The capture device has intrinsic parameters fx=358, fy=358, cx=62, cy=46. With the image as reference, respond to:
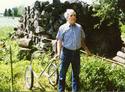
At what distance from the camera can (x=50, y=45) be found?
18.5 metres

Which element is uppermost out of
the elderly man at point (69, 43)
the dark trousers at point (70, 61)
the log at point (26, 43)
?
the elderly man at point (69, 43)

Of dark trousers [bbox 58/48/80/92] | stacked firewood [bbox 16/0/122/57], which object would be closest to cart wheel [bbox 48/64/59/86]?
dark trousers [bbox 58/48/80/92]

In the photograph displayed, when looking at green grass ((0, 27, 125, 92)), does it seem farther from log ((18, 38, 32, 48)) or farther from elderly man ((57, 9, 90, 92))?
log ((18, 38, 32, 48))

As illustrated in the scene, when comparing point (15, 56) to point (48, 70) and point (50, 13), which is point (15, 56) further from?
point (48, 70)

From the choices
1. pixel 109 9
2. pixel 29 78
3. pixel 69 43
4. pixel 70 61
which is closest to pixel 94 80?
pixel 29 78

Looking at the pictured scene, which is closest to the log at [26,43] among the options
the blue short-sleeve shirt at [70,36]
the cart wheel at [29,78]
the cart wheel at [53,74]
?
the cart wheel at [29,78]

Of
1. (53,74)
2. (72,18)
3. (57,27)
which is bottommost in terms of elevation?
(53,74)

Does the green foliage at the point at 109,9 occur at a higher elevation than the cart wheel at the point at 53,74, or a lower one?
higher

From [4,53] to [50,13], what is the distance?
3727mm

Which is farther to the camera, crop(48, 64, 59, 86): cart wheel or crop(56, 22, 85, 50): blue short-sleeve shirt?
crop(48, 64, 59, 86): cart wheel

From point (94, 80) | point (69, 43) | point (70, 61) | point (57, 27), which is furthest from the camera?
point (57, 27)

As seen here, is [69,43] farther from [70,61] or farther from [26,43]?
[26,43]

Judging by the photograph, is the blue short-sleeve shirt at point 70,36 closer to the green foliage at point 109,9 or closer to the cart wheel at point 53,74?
the cart wheel at point 53,74

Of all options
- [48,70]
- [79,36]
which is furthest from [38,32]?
[79,36]
